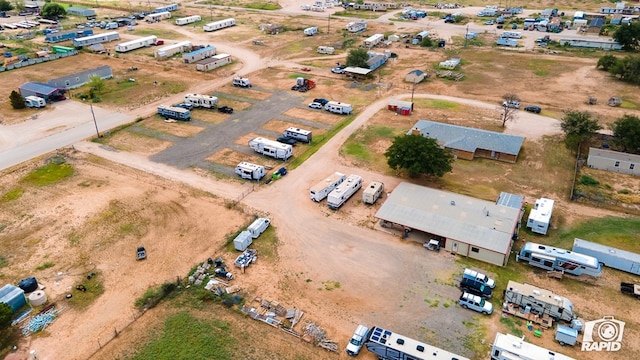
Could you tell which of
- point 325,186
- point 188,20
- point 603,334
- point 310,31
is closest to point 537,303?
point 603,334

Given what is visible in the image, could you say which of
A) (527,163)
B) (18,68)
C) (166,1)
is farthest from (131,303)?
(166,1)

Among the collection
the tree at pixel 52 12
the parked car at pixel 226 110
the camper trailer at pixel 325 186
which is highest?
the tree at pixel 52 12

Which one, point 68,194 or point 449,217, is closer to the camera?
point 449,217

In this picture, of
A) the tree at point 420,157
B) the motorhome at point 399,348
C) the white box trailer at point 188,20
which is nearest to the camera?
the motorhome at point 399,348

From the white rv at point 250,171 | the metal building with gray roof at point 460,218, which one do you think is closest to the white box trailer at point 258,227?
the white rv at point 250,171

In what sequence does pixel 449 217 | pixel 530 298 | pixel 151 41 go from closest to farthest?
pixel 530 298 → pixel 449 217 → pixel 151 41

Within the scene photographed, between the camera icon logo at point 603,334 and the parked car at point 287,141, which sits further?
the parked car at point 287,141

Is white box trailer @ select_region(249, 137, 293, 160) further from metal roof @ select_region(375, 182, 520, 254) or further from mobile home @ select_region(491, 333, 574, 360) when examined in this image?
mobile home @ select_region(491, 333, 574, 360)

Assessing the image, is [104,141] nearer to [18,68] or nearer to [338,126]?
[338,126]

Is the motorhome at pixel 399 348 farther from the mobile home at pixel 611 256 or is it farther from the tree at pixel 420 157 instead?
the tree at pixel 420 157
